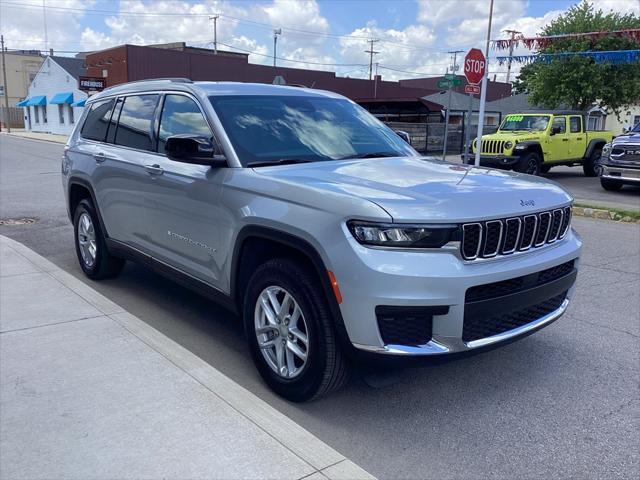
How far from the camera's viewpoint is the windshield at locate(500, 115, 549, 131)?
17.6 meters

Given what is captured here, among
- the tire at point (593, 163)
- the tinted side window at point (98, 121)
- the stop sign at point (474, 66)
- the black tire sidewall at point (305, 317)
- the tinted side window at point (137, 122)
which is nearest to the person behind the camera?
the black tire sidewall at point (305, 317)

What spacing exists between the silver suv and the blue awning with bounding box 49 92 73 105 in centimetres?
4571

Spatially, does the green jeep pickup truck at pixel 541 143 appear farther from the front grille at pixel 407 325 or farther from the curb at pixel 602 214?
the front grille at pixel 407 325

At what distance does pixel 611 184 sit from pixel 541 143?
251 cm

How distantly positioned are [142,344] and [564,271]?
116 inches

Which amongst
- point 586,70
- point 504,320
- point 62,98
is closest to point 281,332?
point 504,320

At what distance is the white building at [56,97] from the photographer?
4697 centimetres

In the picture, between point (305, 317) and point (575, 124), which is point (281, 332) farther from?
point (575, 124)

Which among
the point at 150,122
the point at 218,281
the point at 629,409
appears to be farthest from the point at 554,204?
the point at 150,122

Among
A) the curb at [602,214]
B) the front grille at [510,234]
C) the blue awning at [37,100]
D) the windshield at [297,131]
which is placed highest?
the blue awning at [37,100]

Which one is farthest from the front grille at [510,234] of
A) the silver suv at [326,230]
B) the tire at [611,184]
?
the tire at [611,184]

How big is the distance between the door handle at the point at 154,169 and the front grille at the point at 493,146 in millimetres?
13877

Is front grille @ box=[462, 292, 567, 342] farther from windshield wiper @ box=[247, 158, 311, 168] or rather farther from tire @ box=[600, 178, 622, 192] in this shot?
tire @ box=[600, 178, 622, 192]

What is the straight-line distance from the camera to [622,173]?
561 inches
